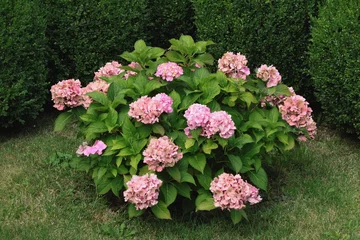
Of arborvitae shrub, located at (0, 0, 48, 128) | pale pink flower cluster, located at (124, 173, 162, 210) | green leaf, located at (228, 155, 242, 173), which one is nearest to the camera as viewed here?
pale pink flower cluster, located at (124, 173, 162, 210)

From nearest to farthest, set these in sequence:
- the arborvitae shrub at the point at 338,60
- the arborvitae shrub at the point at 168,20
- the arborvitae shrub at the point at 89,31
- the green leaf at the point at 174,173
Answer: the green leaf at the point at 174,173 < the arborvitae shrub at the point at 338,60 < the arborvitae shrub at the point at 89,31 < the arborvitae shrub at the point at 168,20

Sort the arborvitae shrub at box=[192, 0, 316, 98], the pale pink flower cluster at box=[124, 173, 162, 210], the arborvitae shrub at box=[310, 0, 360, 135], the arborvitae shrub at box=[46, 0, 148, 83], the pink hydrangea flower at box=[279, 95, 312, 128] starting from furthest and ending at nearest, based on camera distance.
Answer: the arborvitae shrub at box=[46, 0, 148, 83] < the arborvitae shrub at box=[192, 0, 316, 98] < the arborvitae shrub at box=[310, 0, 360, 135] < the pink hydrangea flower at box=[279, 95, 312, 128] < the pale pink flower cluster at box=[124, 173, 162, 210]

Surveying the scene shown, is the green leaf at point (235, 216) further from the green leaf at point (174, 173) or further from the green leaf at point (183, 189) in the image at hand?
the green leaf at point (174, 173)

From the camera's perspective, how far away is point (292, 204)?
4.66 metres

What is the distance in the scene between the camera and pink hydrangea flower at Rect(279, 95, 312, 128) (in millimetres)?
4375

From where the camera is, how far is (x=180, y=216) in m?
4.47

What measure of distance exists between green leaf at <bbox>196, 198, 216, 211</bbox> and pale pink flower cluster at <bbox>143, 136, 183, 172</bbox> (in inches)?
13.7

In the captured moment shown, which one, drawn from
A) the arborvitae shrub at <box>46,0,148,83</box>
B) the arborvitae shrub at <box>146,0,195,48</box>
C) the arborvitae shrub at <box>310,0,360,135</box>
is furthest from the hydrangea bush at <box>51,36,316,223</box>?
the arborvitae shrub at <box>146,0,195,48</box>

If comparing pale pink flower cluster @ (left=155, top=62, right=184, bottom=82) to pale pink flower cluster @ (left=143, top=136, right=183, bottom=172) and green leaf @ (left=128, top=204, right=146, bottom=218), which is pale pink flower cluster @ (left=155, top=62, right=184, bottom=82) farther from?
green leaf @ (left=128, top=204, right=146, bottom=218)

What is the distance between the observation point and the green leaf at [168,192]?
408 centimetres

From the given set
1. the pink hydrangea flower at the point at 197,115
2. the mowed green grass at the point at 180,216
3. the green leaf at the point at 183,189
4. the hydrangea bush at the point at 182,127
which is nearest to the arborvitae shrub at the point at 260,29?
the mowed green grass at the point at 180,216

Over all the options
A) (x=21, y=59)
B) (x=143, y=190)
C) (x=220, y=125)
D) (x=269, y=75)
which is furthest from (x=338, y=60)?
(x=21, y=59)

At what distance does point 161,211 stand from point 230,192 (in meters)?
0.47

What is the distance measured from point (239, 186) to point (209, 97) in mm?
680
